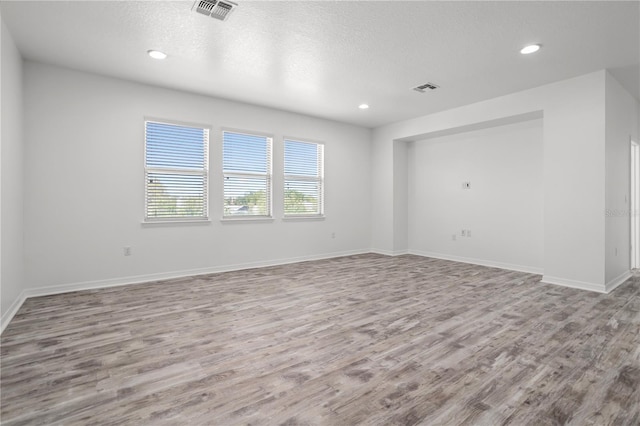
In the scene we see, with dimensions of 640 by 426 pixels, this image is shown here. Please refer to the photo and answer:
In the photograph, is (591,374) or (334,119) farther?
(334,119)

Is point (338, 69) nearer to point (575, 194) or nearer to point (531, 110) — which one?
point (531, 110)

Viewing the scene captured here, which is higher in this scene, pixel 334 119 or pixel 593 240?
pixel 334 119

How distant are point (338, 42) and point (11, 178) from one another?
3596 millimetres

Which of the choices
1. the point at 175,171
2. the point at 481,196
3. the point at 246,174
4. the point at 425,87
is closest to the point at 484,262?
the point at 481,196

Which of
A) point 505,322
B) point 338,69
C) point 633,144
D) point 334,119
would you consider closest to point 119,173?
point 338,69

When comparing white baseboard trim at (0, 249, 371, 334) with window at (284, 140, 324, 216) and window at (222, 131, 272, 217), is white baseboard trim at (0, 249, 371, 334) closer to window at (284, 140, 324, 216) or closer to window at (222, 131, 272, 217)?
window at (222, 131, 272, 217)

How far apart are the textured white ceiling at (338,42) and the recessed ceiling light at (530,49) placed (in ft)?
0.24

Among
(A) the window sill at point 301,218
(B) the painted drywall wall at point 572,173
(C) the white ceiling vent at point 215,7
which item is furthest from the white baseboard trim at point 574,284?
(C) the white ceiling vent at point 215,7

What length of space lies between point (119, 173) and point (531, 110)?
5.87 metres

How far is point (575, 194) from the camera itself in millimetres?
4215

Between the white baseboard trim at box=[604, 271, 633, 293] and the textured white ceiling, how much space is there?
105 inches

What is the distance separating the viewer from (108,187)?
14.1ft

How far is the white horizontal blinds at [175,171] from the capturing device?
15.2ft

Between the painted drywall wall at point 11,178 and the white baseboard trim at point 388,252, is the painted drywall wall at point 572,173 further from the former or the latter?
the painted drywall wall at point 11,178
